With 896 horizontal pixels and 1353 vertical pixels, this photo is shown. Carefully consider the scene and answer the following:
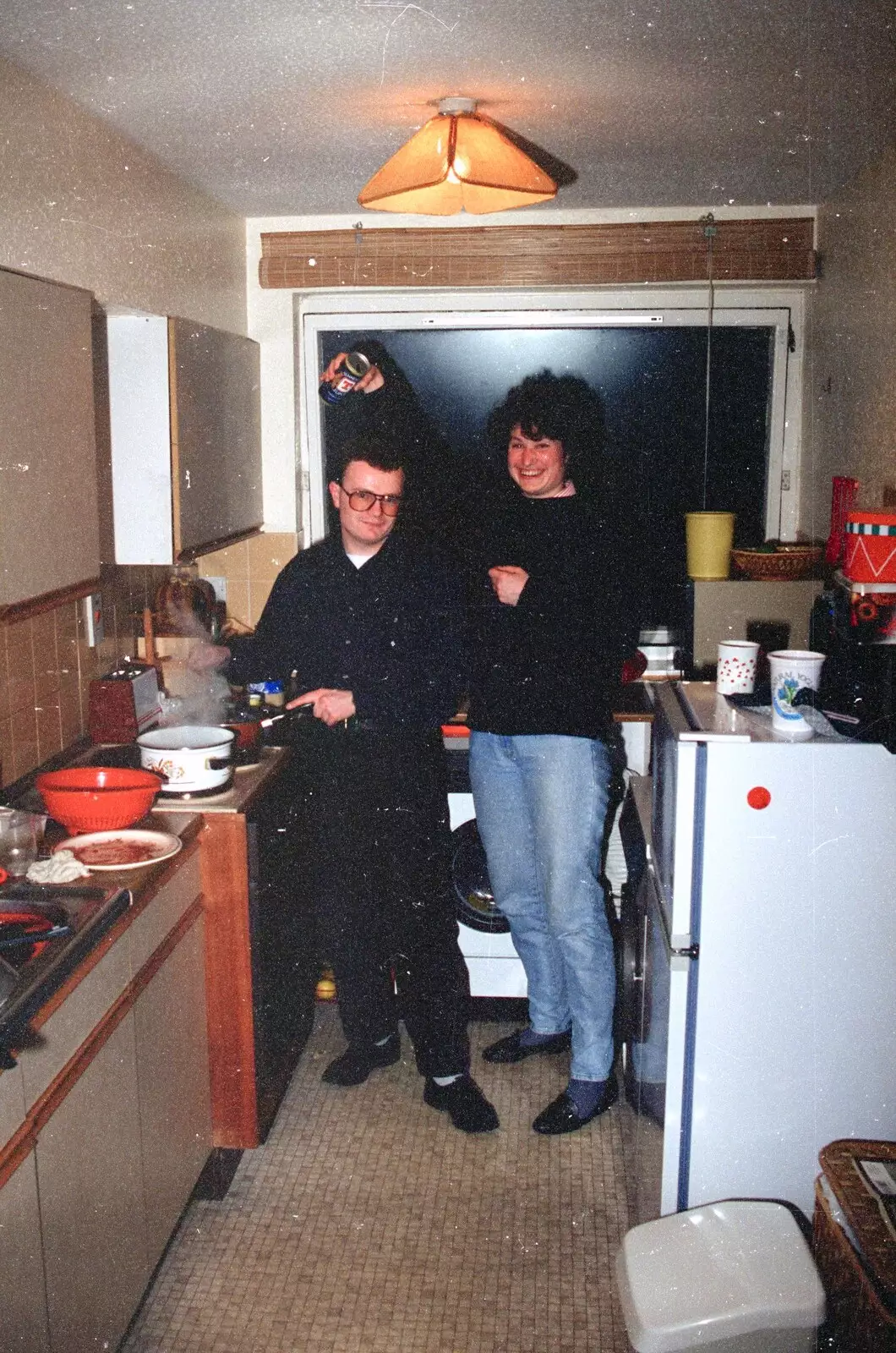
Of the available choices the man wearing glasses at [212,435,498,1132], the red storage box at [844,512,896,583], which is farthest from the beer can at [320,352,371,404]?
the red storage box at [844,512,896,583]

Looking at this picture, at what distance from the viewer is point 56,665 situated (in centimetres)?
261

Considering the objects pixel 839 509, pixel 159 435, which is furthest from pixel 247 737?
pixel 839 509

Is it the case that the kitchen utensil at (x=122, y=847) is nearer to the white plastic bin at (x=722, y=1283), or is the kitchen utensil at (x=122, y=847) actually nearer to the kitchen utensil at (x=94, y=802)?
the kitchen utensil at (x=94, y=802)

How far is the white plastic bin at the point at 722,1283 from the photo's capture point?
5.85 feet

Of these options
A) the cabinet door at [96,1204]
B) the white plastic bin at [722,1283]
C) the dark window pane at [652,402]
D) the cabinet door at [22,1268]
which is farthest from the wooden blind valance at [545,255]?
the cabinet door at [22,1268]

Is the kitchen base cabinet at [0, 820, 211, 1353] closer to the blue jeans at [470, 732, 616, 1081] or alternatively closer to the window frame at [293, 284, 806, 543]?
the blue jeans at [470, 732, 616, 1081]

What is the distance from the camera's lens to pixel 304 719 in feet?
9.03

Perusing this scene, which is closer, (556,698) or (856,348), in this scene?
(556,698)

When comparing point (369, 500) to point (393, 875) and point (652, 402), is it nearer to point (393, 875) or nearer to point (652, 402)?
point (393, 875)

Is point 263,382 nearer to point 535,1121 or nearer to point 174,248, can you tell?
point 174,248

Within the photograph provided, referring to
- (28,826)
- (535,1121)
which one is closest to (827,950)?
(535,1121)

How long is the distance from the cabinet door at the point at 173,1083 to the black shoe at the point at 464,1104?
589mm

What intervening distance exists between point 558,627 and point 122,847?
3.68 feet

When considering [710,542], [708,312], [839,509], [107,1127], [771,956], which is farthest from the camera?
[708,312]
